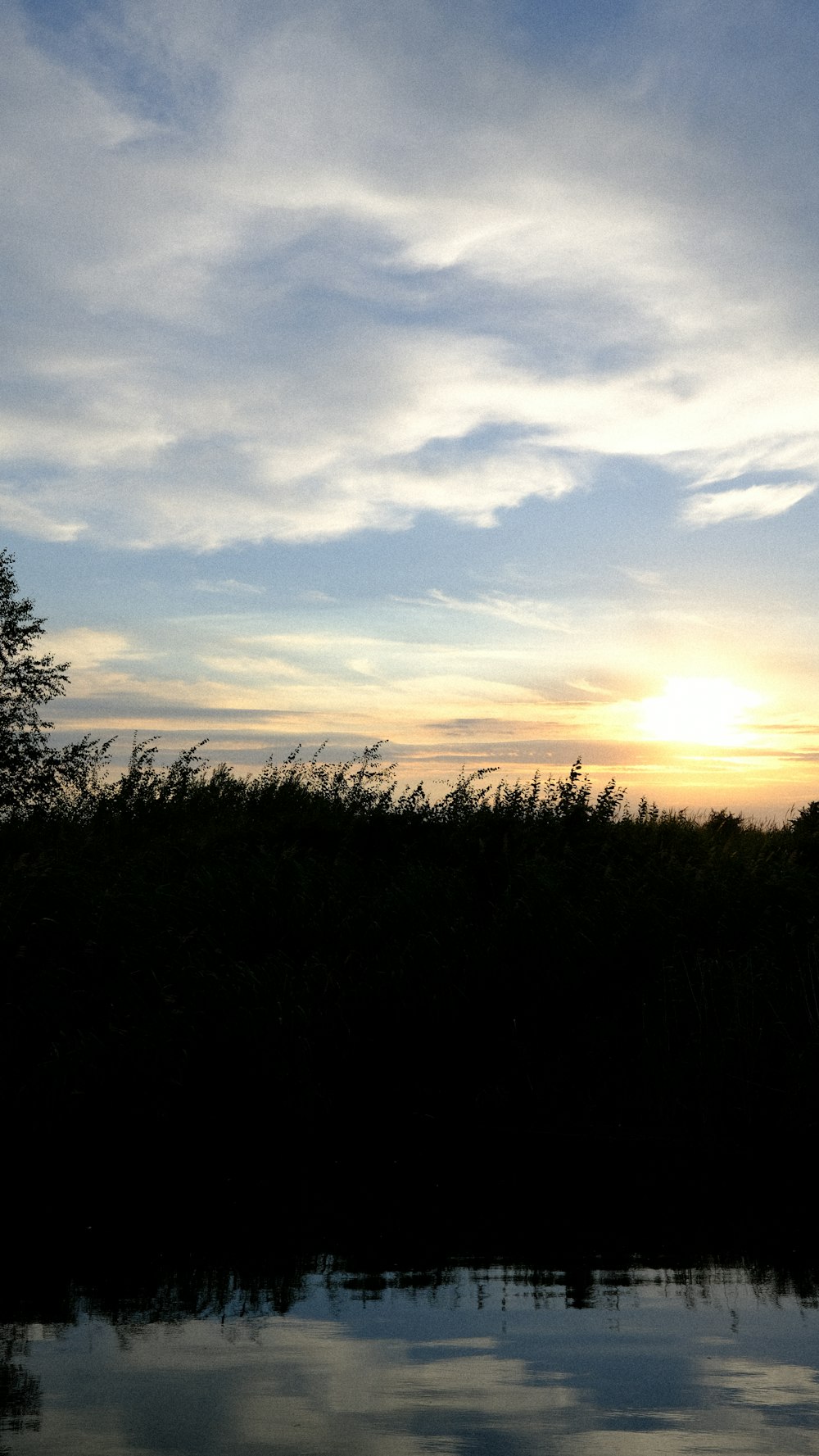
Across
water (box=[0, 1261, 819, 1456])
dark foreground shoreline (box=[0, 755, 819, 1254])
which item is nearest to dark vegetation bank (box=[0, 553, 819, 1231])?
dark foreground shoreline (box=[0, 755, 819, 1254])

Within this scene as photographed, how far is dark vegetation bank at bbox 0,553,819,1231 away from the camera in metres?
8.66

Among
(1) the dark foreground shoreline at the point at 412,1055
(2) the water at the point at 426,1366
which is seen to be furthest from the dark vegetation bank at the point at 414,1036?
(2) the water at the point at 426,1366

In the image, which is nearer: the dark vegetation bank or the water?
the water

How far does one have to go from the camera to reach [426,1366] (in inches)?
205

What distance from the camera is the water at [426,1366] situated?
4496 mm

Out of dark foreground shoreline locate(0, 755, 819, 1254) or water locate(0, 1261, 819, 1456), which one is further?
dark foreground shoreline locate(0, 755, 819, 1254)

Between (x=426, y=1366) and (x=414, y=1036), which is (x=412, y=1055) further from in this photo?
(x=426, y=1366)

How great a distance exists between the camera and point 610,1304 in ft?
19.6

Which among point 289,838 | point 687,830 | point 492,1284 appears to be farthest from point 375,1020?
point 687,830

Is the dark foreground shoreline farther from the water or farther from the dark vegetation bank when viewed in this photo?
the water

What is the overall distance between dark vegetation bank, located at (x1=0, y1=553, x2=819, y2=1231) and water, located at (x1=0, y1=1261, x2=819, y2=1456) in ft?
5.39

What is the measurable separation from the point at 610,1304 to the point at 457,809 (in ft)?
41.8

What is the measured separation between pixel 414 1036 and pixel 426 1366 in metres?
5.20

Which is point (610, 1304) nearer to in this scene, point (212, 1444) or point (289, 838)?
point (212, 1444)
